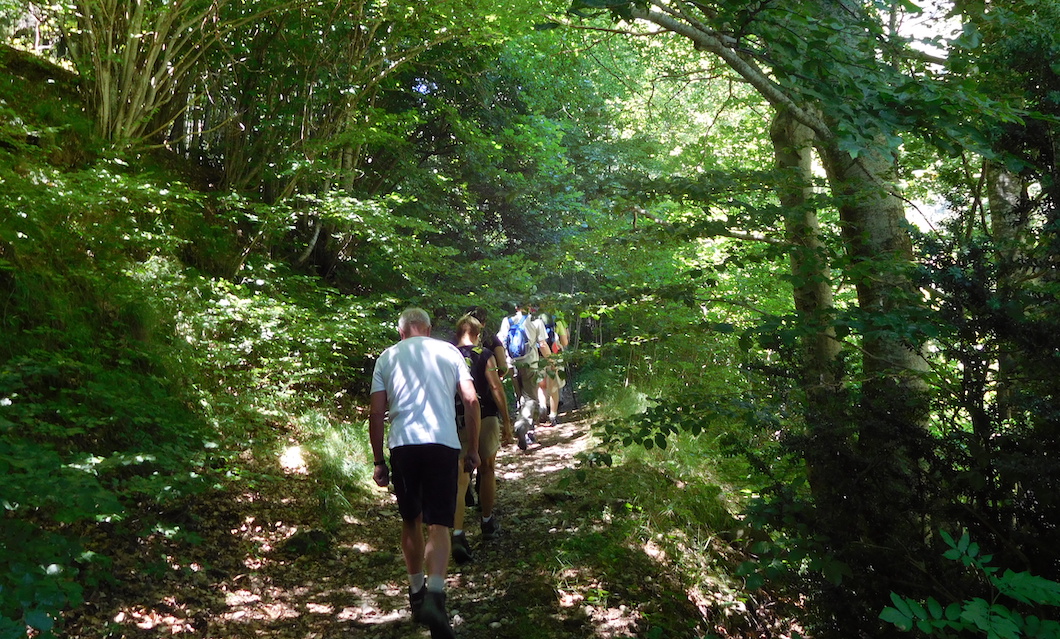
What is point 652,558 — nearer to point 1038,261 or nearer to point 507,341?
point 1038,261

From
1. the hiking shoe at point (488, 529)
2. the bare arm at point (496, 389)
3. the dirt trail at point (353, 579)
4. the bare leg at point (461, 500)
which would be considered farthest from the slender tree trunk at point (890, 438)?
the hiking shoe at point (488, 529)

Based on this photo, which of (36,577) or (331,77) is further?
(331,77)

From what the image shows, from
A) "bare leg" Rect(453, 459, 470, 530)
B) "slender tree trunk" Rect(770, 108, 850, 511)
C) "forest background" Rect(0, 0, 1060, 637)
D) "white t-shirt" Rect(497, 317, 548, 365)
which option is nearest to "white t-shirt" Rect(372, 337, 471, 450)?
"forest background" Rect(0, 0, 1060, 637)

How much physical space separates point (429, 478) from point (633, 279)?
455 cm

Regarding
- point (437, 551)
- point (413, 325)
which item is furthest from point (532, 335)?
point (437, 551)

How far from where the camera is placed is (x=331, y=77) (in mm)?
9438

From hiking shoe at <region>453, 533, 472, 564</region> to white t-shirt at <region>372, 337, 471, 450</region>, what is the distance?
5.10ft

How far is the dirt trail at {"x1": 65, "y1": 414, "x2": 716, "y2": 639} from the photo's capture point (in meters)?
4.54

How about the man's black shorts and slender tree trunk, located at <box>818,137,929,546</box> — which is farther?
the man's black shorts

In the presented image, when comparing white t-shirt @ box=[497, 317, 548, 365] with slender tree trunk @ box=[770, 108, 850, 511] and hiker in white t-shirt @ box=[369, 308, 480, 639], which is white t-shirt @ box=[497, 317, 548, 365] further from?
hiker in white t-shirt @ box=[369, 308, 480, 639]

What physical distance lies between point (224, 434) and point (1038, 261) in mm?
6380

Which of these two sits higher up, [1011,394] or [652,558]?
[1011,394]

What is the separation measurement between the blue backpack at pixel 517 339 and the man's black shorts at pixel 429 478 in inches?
209

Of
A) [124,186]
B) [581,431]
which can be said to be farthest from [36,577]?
[581,431]
